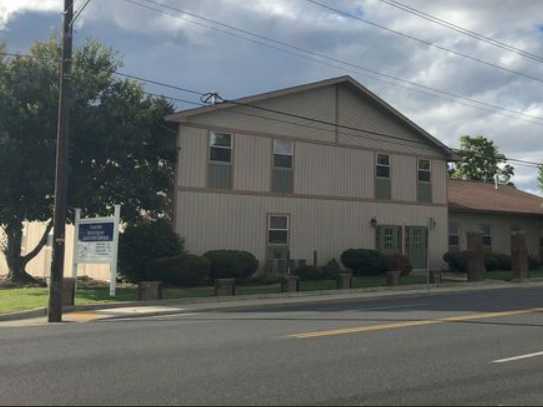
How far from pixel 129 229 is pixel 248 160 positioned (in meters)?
5.83

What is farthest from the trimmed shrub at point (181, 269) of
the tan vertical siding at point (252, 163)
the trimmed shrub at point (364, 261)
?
the trimmed shrub at point (364, 261)

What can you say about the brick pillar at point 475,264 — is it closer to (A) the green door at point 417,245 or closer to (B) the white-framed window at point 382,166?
(A) the green door at point 417,245

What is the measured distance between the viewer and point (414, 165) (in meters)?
30.8

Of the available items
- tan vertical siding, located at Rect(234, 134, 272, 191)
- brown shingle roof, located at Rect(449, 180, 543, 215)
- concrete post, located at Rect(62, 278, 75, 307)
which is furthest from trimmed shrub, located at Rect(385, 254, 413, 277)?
concrete post, located at Rect(62, 278, 75, 307)

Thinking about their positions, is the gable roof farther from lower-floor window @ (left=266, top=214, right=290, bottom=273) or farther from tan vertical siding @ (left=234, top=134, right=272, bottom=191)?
lower-floor window @ (left=266, top=214, right=290, bottom=273)

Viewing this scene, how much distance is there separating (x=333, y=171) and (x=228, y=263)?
7494 mm

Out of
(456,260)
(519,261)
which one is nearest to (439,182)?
(456,260)

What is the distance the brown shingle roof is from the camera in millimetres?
34781

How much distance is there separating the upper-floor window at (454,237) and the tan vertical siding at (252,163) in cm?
1258

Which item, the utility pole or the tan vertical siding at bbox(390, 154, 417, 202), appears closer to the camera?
the utility pole

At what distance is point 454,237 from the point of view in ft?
111

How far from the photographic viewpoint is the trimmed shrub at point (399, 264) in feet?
90.7

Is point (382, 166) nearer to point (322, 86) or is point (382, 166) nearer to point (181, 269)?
point (322, 86)

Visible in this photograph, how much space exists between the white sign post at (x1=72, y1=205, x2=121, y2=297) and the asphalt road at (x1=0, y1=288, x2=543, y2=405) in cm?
367
